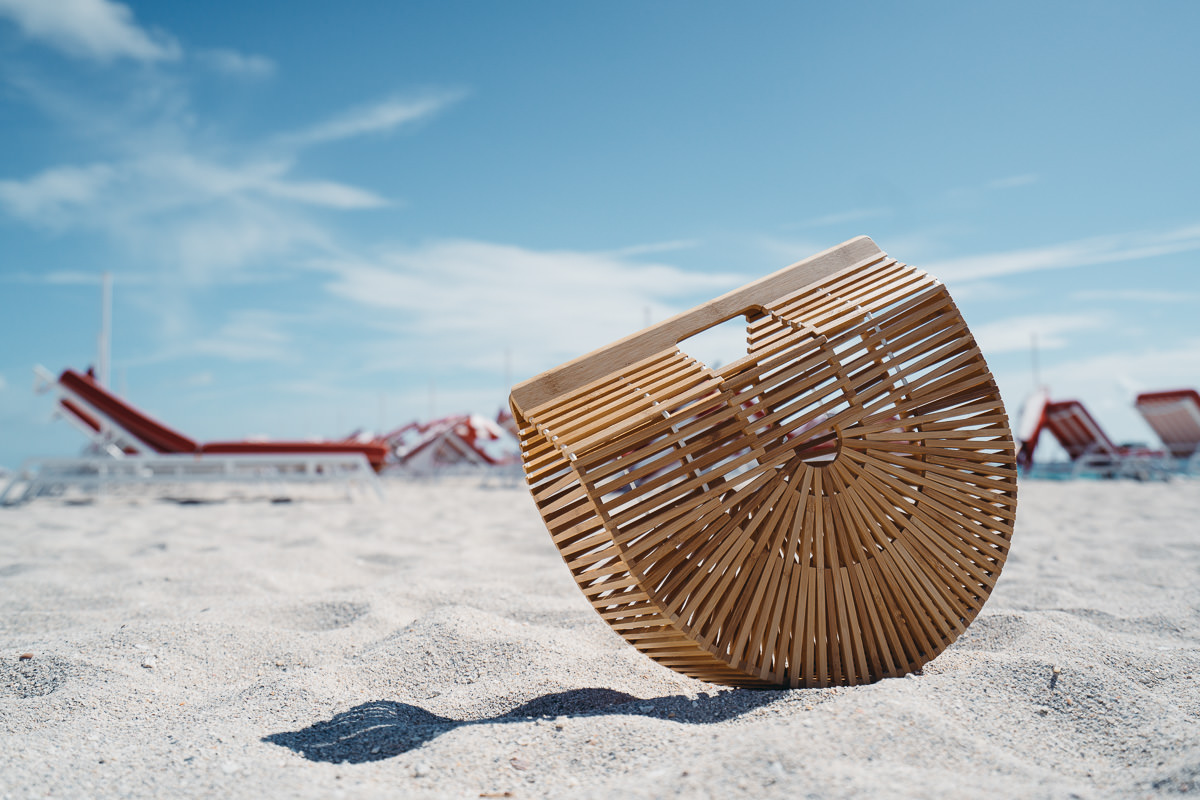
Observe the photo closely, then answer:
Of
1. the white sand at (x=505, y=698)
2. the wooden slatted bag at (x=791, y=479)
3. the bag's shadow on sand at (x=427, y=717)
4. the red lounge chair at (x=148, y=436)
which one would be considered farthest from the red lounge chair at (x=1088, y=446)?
the bag's shadow on sand at (x=427, y=717)

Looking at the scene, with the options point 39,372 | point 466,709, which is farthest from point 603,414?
point 39,372

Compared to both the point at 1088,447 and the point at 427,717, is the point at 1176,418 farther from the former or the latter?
the point at 427,717

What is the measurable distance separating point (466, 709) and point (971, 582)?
68.7 inches

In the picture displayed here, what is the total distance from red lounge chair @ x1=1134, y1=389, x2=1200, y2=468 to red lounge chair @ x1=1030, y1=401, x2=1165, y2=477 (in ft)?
2.02

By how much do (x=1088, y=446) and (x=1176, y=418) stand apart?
8.53 feet

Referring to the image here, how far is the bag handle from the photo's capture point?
2.42m

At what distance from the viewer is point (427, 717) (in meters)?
2.54

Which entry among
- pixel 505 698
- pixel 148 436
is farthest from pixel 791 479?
pixel 148 436

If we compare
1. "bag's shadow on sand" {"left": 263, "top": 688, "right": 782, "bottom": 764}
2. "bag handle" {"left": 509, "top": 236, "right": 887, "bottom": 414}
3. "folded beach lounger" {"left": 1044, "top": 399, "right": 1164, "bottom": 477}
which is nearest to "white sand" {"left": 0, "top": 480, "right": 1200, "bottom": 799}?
"bag's shadow on sand" {"left": 263, "top": 688, "right": 782, "bottom": 764}

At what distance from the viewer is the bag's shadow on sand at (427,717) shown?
225cm

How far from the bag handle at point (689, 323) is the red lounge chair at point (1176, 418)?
60.8 feet

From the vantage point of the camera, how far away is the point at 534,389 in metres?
2.40

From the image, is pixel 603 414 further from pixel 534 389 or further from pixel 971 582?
pixel 971 582

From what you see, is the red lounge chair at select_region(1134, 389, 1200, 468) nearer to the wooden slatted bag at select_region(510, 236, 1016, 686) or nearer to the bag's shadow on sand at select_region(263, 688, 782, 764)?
the wooden slatted bag at select_region(510, 236, 1016, 686)
